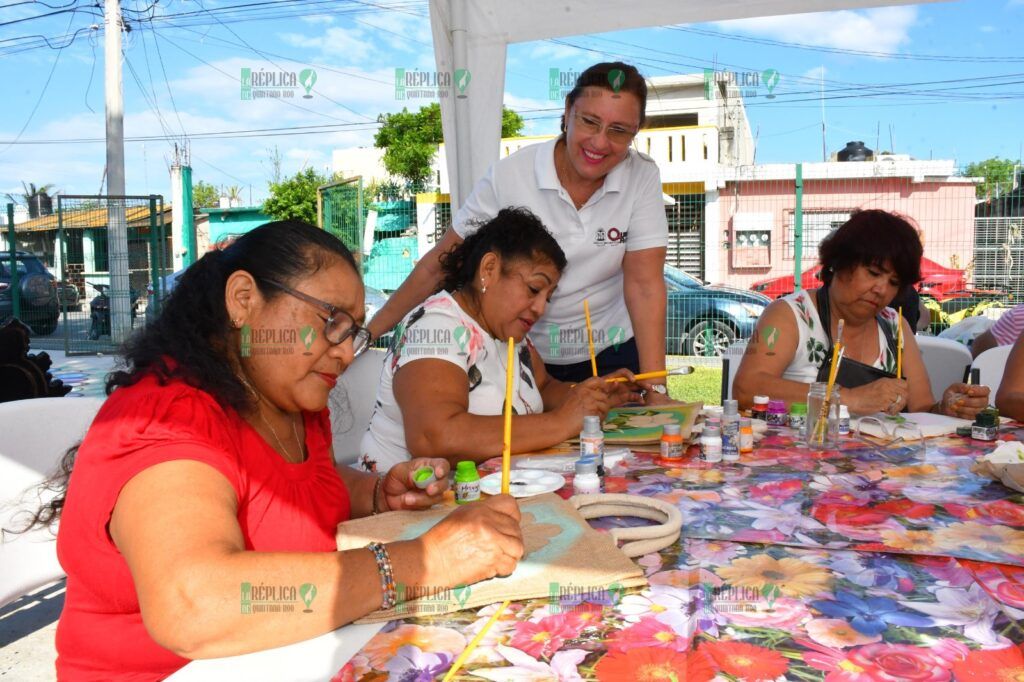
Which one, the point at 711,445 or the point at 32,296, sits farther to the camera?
the point at 32,296

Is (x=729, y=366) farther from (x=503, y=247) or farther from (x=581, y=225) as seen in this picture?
(x=503, y=247)

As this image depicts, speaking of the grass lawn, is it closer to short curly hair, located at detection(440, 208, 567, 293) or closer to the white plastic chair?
short curly hair, located at detection(440, 208, 567, 293)

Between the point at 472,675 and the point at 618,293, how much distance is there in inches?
87.5

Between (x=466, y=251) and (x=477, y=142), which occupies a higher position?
(x=477, y=142)

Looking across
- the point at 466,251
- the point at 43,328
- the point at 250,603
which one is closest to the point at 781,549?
the point at 250,603

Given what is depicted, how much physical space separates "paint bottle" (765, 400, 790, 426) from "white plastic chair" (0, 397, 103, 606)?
2000 millimetres

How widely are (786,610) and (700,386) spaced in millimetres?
6863

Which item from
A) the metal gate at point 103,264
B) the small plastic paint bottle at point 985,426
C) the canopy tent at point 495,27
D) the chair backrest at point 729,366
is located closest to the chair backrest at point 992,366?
the chair backrest at point 729,366

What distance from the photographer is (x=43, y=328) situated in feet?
37.8

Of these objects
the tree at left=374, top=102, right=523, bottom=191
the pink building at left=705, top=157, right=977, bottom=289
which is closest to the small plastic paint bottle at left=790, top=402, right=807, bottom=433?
the pink building at left=705, top=157, right=977, bottom=289

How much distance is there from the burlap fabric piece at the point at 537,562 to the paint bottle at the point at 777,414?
1.26m

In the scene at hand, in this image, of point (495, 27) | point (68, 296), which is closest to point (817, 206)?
point (495, 27)

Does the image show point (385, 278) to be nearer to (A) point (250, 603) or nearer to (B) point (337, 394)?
(B) point (337, 394)

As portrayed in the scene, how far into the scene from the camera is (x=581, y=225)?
9.22ft
